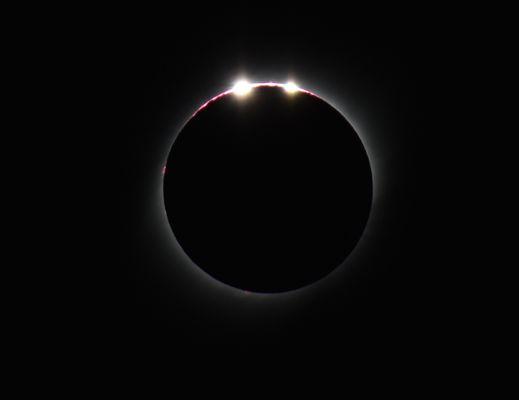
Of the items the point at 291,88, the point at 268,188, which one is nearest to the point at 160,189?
the point at 268,188

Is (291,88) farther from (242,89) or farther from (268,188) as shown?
(268,188)

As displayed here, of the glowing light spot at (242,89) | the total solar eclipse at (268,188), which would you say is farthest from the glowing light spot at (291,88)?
the glowing light spot at (242,89)

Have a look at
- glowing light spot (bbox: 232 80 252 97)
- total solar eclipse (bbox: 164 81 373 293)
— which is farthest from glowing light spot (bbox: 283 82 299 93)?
glowing light spot (bbox: 232 80 252 97)

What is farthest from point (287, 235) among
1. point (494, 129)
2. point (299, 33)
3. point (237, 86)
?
point (494, 129)

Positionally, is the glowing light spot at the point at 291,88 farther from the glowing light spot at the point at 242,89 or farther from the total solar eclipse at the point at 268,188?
the glowing light spot at the point at 242,89

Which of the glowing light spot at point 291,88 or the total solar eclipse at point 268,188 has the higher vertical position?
the glowing light spot at point 291,88

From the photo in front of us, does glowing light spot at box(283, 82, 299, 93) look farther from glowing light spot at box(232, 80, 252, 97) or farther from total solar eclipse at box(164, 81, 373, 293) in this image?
glowing light spot at box(232, 80, 252, 97)

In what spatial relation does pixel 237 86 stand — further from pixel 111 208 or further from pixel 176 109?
pixel 111 208
